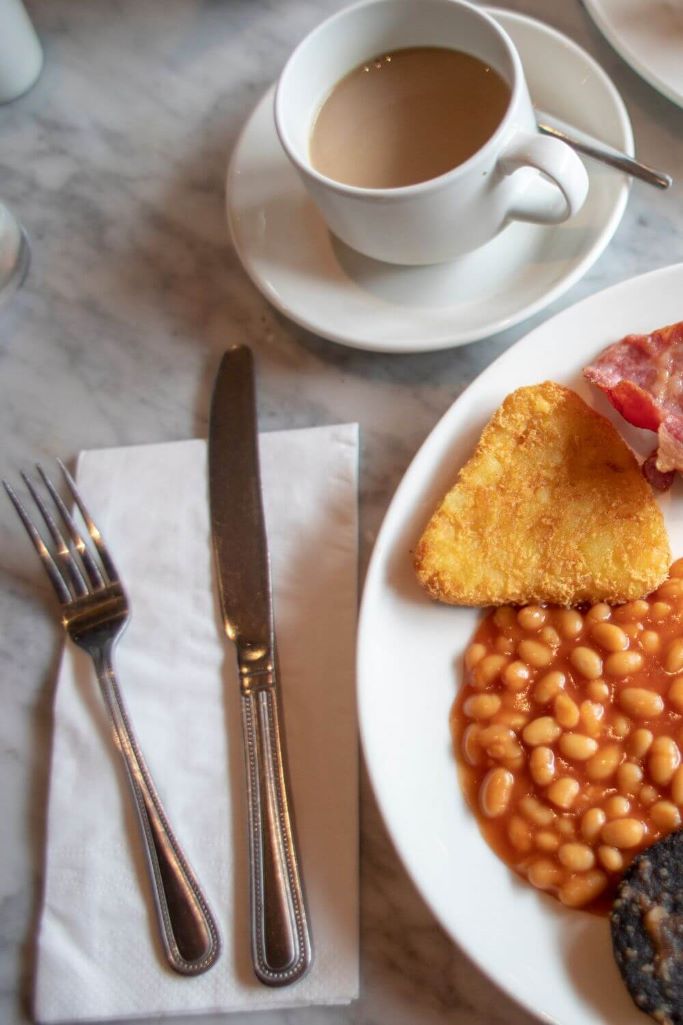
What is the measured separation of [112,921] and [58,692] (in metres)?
0.26

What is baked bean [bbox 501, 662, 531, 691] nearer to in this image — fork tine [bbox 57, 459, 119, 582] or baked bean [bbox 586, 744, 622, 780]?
baked bean [bbox 586, 744, 622, 780]

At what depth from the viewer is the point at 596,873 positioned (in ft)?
2.57

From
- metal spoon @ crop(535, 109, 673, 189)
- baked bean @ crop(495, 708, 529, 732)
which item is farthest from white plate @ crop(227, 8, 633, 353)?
baked bean @ crop(495, 708, 529, 732)

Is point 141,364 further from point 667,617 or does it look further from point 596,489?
point 667,617

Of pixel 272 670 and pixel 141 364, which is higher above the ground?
pixel 141 364

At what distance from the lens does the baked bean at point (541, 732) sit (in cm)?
83

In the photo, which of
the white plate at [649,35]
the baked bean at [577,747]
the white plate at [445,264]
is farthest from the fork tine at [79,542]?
the white plate at [649,35]

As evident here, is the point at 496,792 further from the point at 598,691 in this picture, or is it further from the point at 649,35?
the point at 649,35

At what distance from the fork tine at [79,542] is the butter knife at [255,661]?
0.15m

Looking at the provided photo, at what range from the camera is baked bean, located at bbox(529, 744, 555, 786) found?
32.0 inches

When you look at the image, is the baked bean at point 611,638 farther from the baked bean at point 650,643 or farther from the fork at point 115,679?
the fork at point 115,679

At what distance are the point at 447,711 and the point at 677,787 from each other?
0.22 metres

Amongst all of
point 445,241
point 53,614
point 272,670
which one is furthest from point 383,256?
point 53,614

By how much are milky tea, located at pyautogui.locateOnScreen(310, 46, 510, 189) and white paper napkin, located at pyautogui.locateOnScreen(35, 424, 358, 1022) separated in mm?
310
